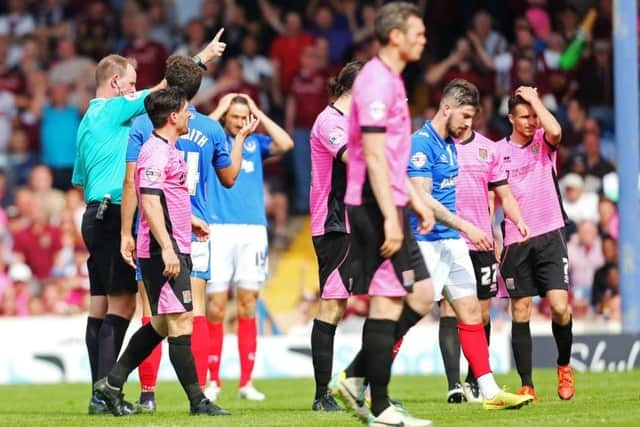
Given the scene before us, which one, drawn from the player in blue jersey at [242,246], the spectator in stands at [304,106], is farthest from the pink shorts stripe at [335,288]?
the spectator in stands at [304,106]

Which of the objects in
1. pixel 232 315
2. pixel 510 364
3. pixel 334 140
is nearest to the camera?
pixel 334 140

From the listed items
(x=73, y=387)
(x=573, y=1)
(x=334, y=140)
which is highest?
(x=573, y=1)

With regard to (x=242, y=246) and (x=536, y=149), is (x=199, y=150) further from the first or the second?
(x=536, y=149)

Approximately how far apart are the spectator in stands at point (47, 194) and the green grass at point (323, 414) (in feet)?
17.4

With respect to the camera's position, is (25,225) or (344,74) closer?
(344,74)

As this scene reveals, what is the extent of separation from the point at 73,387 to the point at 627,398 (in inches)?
263

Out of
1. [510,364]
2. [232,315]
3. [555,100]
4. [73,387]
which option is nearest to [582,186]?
[555,100]

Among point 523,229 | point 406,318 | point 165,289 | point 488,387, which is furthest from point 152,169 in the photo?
point 523,229

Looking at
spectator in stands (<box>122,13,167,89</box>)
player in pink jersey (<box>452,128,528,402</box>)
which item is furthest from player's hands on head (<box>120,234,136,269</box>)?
spectator in stands (<box>122,13,167,89</box>)

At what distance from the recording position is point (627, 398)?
1062cm

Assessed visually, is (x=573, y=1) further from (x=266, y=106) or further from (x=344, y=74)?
(x=344, y=74)

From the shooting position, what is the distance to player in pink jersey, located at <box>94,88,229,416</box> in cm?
953

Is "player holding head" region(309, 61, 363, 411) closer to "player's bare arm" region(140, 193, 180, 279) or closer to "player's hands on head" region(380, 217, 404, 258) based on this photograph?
"player's bare arm" region(140, 193, 180, 279)

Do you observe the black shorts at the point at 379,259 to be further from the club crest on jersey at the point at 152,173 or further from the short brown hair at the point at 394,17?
the club crest on jersey at the point at 152,173
